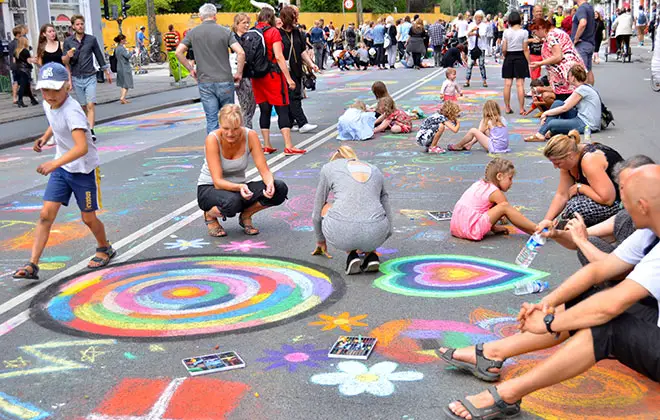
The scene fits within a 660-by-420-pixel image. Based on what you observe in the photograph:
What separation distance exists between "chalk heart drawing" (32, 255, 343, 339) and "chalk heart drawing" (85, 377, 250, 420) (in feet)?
2.35

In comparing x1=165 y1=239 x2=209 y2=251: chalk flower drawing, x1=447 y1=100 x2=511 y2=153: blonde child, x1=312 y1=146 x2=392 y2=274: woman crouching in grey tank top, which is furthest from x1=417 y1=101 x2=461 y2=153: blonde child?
x1=312 y1=146 x2=392 y2=274: woman crouching in grey tank top

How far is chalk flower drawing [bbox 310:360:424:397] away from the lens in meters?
4.05

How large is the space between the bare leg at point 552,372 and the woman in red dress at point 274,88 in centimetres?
854

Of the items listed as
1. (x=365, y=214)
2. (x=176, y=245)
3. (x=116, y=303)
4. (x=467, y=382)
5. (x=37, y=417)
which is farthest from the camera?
(x=176, y=245)

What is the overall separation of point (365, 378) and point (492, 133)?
772 centimetres

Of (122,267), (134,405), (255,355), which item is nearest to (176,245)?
(122,267)

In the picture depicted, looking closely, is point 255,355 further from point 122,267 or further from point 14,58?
point 14,58

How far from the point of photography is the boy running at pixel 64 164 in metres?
6.08

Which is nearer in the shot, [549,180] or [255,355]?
[255,355]

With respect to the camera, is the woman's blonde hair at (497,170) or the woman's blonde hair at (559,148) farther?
the woman's blonde hair at (497,170)

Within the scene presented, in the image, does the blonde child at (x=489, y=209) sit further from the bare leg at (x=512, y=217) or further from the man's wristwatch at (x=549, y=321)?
the man's wristwatch at (x=549, y=321)

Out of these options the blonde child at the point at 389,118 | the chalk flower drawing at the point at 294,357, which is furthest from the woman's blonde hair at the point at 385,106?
the chalk flower drawing at the point at 294,357

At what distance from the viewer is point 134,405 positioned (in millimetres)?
3965

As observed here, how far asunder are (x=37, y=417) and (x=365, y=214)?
2.84m
